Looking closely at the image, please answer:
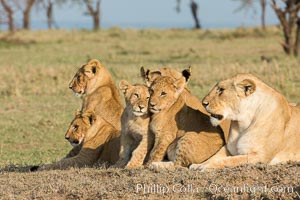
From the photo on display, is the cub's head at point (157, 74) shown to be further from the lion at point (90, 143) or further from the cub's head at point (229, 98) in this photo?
the cub's head at point (229, 98)

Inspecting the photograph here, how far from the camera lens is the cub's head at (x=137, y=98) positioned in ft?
23.8

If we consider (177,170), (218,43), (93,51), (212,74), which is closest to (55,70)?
(212,74)

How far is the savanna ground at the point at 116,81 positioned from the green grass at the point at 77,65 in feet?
0.06

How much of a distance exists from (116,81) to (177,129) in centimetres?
905

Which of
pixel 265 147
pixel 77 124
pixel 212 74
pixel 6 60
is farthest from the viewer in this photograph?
pixel 6 60

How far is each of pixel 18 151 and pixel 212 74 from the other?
7225mm

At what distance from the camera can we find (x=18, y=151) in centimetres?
1017

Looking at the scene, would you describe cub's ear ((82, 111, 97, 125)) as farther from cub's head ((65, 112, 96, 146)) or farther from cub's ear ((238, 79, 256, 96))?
cub's ear ((238, 79, 256, 96))

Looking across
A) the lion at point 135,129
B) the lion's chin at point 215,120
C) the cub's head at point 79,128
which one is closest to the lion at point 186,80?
the lion at point 135,129

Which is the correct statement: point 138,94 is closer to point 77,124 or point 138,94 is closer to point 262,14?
point 77,124

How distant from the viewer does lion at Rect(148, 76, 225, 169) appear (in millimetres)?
7008

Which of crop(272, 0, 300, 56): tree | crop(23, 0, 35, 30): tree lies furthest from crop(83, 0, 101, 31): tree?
crop(272, 0, 300, 56): tree

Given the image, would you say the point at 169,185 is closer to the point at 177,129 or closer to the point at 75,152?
the point at 177,129

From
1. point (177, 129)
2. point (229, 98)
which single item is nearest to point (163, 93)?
point (177, 129)
